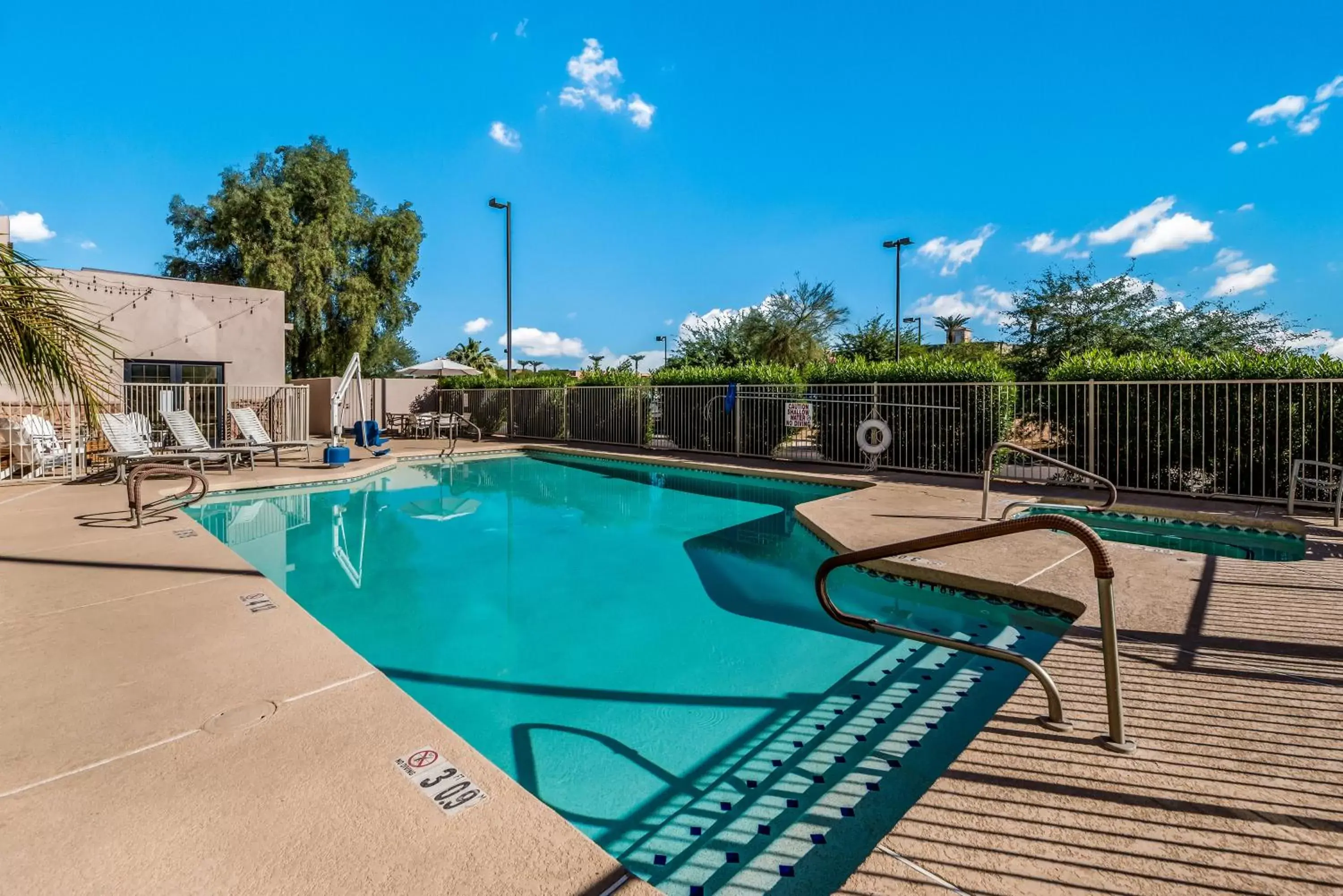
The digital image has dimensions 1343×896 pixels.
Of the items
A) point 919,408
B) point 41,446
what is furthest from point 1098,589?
point 41,446

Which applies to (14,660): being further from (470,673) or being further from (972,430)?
(972,430)

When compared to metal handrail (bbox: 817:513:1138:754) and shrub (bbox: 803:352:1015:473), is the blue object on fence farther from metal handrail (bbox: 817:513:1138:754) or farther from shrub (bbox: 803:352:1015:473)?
metal handrail (bbox: 817:513:1138:754)

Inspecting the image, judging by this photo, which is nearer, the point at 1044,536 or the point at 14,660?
the point at 14,660

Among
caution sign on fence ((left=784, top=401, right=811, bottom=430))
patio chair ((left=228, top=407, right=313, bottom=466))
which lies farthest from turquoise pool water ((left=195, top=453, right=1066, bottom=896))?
caution sign on fence ((left=784, top=401, right=811, bottom=430))

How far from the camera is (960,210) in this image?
2178 cm

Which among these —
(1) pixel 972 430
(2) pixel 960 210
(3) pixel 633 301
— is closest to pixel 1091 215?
(2) pixel 960 210

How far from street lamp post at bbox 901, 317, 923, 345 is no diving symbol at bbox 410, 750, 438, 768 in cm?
2176

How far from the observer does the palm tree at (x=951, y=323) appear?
40.0 metres

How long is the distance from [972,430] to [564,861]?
9.73 metres

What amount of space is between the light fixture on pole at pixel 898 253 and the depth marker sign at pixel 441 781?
60.3ft

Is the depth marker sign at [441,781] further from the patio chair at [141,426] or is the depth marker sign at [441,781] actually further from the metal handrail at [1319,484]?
the patio chair at [141,426]

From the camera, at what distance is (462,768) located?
212cm

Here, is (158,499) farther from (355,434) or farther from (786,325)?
(786,325)

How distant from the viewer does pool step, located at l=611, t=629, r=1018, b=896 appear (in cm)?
218
